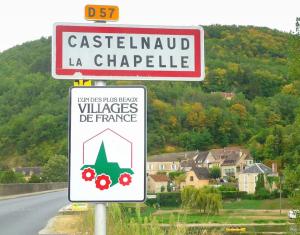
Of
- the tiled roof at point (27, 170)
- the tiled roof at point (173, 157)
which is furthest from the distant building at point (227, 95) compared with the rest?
the tiled roof at point (27, 170)

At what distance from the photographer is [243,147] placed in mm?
144500

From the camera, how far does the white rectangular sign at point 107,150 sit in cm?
289

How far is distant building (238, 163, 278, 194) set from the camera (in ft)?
363

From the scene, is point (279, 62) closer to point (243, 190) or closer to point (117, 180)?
point (243, 190)

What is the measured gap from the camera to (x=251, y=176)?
11125cm

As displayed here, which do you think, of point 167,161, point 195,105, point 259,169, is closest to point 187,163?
point 167,161

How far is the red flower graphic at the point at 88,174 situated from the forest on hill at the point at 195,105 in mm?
108097

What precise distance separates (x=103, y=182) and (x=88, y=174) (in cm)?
8

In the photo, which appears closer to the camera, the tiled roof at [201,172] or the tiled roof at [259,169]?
the tiled roof at [259,169]

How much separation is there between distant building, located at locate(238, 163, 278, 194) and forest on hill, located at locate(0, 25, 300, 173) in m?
4.20

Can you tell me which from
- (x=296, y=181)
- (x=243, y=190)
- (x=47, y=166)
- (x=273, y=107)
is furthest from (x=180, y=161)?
(x=296, y=181)

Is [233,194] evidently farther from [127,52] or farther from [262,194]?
[127,52]

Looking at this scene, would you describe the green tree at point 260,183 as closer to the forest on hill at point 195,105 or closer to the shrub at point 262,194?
the shrub at point 262,194

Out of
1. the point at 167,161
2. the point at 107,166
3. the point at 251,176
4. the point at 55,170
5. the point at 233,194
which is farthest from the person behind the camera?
the point at 167,161
